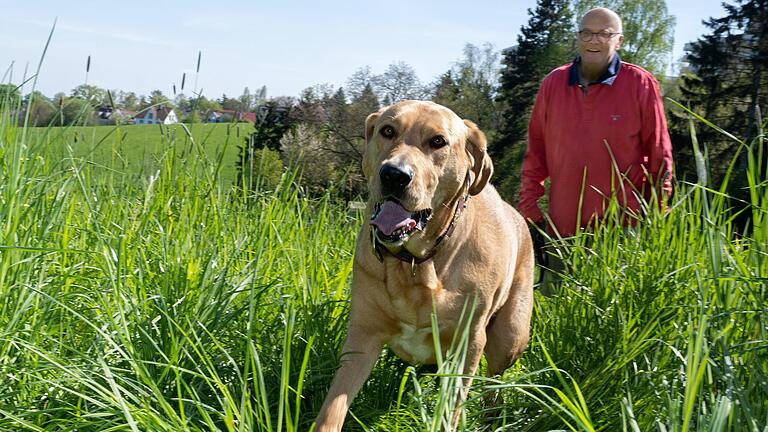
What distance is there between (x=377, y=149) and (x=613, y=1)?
4665 cm

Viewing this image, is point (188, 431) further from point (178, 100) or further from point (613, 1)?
point (613, 1)

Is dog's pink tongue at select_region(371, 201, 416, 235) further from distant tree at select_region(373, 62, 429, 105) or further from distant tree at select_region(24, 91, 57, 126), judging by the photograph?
distant tree at select_region(373, 62, 429, 105)

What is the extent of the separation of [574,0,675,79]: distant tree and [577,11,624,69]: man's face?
140 feet

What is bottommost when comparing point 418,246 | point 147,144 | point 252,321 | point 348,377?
point 348,377

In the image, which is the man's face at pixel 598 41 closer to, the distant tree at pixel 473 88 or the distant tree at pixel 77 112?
the distant tree at pixel 77 112

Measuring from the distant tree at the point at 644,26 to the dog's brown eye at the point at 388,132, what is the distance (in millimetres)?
44891

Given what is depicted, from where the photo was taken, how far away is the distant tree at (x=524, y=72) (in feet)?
137

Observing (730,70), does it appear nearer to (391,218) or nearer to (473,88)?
(473,88)

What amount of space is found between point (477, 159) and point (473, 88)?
40675mm

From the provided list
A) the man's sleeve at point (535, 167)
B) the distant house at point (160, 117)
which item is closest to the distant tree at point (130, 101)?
the distant house at point (160, 117)

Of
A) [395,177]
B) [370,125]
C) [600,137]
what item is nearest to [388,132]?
[370,125]

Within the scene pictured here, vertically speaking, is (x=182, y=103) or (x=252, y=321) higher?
(x=182, y=103)

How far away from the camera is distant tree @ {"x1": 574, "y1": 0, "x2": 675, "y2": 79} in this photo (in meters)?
45.5

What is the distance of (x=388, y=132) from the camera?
10.5 feet
